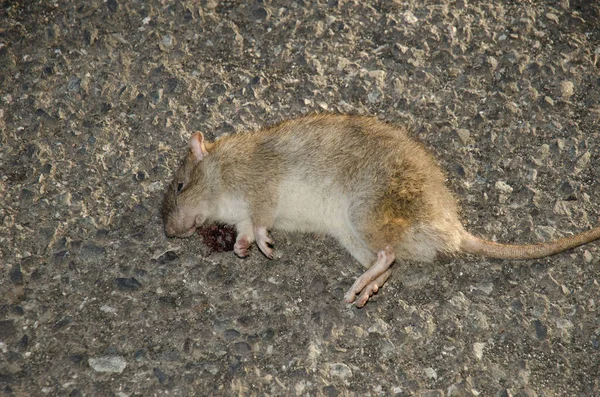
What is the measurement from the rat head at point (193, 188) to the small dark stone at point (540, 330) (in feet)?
6.68

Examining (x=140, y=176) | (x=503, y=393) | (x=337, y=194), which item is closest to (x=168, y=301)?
(x=140, y=176)

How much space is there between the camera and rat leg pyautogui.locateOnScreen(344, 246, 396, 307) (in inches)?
151

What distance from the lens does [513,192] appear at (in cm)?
429

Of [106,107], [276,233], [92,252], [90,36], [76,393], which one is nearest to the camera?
[76,393]

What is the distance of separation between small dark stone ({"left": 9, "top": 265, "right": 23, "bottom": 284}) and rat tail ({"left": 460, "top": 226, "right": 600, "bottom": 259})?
2510 millimetres

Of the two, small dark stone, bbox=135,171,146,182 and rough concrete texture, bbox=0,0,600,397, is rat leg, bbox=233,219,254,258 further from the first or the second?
small dark stone, bbox=135,171,146,182

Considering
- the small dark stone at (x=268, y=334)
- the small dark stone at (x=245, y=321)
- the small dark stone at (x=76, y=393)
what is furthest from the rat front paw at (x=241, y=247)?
the small dark stone at (x=76, y=393)

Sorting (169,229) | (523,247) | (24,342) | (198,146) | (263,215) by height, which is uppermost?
(523,247)

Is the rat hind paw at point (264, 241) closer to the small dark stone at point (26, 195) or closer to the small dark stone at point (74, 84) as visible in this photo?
the small dark stone at point (26, 195)

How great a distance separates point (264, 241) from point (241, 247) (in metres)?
0.14

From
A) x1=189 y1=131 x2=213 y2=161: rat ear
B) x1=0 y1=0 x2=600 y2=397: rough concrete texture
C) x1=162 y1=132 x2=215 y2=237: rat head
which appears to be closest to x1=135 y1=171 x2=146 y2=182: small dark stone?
x1=0 y1=0 x2=600 y2=397: rough concrete texture

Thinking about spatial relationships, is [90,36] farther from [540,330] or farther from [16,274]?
[540,330]

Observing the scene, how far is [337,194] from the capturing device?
4023 mm

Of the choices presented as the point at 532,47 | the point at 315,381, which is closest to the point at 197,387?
the point at 315,381
